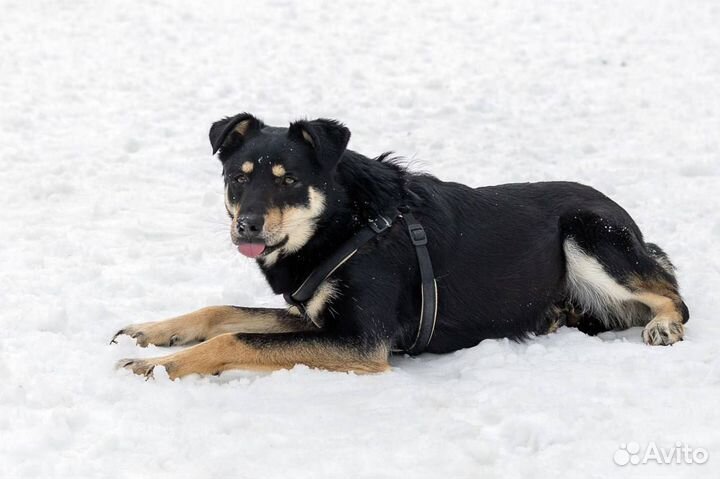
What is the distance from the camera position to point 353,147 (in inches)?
414

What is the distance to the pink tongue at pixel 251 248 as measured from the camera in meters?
4.99

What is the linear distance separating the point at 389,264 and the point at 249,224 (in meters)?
0.96

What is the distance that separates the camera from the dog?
5000 mm

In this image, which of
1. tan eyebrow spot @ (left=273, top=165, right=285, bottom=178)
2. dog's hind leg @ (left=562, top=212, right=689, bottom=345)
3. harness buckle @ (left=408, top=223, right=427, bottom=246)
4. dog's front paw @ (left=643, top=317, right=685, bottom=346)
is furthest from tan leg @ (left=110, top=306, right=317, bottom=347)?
dog's front paw @ (left=643, top=317, right=685, bottom=346)

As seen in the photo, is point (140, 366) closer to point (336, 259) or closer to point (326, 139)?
point (336, 259)

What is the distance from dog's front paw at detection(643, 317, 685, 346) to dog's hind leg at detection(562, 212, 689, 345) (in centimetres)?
23

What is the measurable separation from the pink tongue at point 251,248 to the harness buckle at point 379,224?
741 millimetres

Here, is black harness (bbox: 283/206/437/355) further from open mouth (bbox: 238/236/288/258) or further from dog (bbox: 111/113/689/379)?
open mouth (bbox: 238/236/288/258)

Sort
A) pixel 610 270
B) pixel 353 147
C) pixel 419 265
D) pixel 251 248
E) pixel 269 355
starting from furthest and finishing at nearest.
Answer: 1. pixel 353 147
2. pixel 610 270
3. pixel 419 265
4. pixel 251 248
5. pixel 269 355

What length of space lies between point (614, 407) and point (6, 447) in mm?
2989

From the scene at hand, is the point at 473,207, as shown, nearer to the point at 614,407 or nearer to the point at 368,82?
the point at 614,407

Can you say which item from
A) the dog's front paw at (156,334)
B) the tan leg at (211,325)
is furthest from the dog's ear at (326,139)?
the dog's front paw at (156,334)

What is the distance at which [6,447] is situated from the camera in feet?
12.1

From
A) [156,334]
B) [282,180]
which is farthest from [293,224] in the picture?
[156,334]
